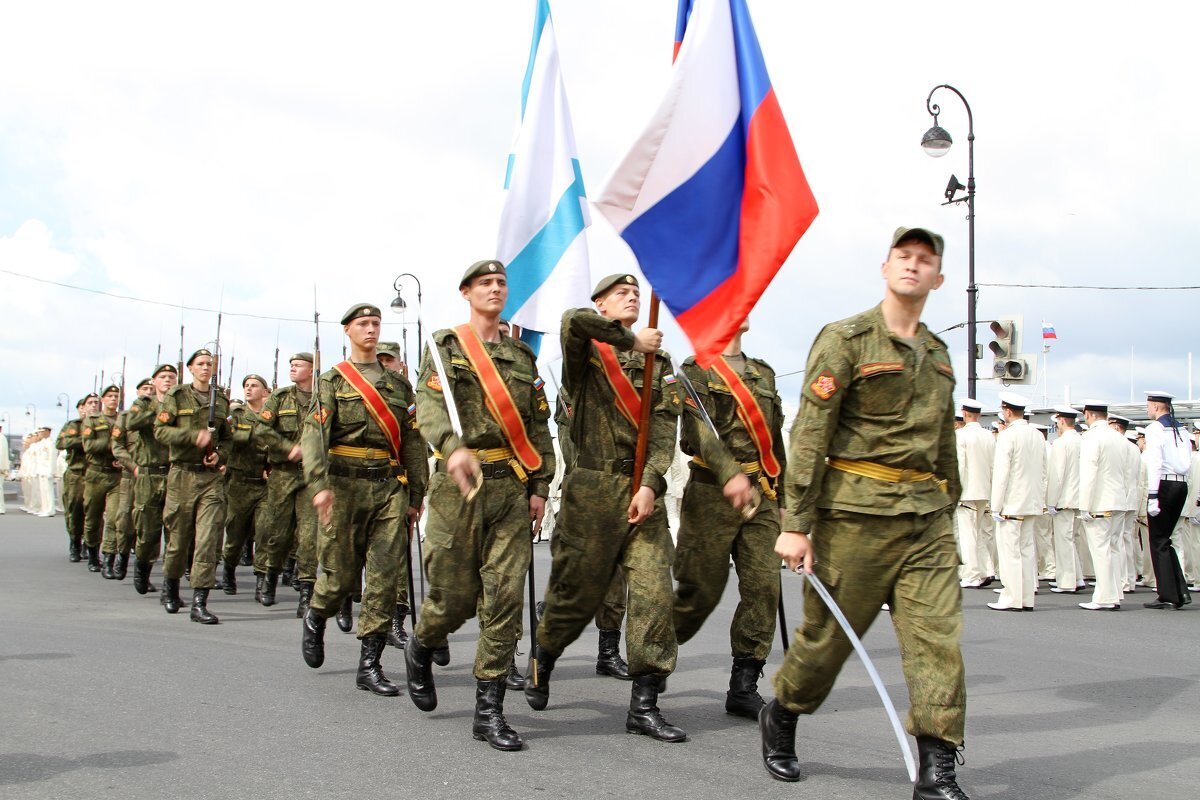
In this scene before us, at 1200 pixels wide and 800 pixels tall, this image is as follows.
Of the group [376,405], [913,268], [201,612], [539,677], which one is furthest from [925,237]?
[201,612]

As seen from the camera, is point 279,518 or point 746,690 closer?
point 746,690

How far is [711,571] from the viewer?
21.0ft

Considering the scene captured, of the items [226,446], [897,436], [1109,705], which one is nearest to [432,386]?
[897,436]

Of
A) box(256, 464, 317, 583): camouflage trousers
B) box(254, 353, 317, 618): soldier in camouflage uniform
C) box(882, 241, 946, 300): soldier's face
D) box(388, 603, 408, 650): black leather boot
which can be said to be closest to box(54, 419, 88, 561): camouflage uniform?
box(254, 353, 317, 618): soldier in camouflage uniform

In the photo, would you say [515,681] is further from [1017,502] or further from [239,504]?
[1017,502]

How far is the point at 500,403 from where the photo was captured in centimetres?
592

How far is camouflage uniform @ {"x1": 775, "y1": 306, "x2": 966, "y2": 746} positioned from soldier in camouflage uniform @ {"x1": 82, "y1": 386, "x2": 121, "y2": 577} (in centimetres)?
1265

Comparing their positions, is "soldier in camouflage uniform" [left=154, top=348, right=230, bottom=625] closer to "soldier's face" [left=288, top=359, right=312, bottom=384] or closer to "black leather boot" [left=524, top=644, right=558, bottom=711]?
"soldier's face" [left=288, top=359, right=312, bottom=384]

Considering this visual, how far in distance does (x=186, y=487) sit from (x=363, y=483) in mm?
4276

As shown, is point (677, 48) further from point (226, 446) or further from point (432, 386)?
point (226, 446)

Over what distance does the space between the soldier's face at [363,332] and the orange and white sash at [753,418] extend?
91.4 inches

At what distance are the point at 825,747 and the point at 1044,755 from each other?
105cm

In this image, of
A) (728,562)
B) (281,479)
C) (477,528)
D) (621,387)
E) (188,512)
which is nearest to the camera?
(477,528)

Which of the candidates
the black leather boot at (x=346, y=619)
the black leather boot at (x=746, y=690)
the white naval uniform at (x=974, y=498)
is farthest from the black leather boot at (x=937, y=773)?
the white naval uniform at (x=974, y=498)
